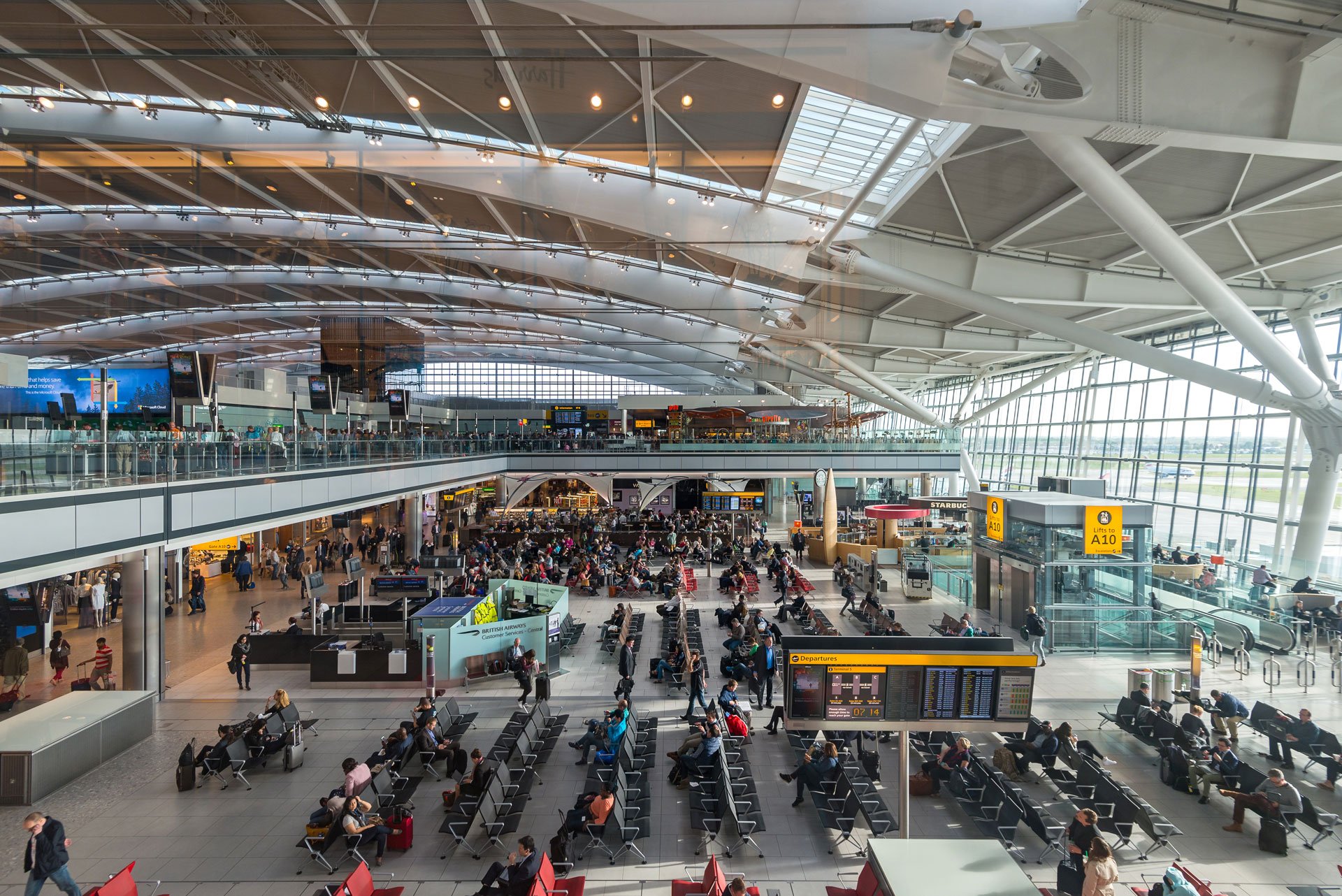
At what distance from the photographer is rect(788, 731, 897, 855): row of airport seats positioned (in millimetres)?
7406

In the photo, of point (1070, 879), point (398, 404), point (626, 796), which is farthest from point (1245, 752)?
point (398, 404)

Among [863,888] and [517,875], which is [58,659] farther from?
[863,888]

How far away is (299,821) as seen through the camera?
800 cm

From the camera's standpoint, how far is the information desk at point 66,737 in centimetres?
827

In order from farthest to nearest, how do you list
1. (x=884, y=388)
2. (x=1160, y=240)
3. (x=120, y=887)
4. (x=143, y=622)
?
(x=884, y=388) → (x=143, y=622) → (x=1160, y=240) → (x=120, y=887)

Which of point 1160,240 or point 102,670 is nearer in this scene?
point 1160,240

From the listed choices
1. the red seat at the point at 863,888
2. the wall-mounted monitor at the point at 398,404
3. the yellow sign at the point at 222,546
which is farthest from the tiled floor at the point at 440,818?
the yellow sign at the point at 222,546

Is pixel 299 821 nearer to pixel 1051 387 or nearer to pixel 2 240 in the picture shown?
pixel 2 240

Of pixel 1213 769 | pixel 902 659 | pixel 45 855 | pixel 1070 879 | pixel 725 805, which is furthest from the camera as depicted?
pixel 1213 769

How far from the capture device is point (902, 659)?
6.88m

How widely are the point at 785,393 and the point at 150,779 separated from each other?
2644 centimetres

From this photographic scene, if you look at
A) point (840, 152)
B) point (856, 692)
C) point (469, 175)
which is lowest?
point (856, 692)

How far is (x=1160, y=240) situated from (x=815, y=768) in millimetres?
8420

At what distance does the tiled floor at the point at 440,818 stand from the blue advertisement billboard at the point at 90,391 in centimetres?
481
